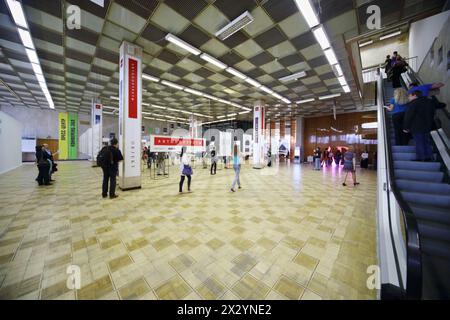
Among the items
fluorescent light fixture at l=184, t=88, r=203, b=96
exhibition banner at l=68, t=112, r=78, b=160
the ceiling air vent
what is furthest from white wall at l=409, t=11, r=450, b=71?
exhibition banner at l=68, t=112, r=78, b=160

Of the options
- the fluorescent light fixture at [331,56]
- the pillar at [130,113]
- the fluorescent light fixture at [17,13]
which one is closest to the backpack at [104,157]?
the pillar at [130,113]

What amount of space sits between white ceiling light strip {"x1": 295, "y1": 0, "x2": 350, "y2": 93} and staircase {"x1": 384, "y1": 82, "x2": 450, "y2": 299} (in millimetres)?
3458

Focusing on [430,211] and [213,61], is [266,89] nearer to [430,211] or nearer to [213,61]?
[213,61]

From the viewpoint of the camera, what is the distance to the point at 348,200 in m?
4.17

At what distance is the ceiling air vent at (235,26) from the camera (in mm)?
3658

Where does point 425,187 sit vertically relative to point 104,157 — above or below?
below

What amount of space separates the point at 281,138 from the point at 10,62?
61.1ft

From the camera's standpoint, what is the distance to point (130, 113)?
192 inches

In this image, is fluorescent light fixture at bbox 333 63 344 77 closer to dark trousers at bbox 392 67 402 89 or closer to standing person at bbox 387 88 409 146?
dark trousers at bbox 392 67 402 89

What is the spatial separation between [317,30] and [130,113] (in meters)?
5.63

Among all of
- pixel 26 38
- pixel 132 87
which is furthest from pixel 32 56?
pixel 132 87

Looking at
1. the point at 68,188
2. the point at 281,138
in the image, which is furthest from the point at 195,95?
the point at 281,138

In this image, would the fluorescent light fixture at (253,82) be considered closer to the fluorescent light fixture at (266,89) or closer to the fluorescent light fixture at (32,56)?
the fluorescent light fixture at (266,89)

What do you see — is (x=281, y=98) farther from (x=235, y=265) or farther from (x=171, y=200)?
(x=235, y=265)
